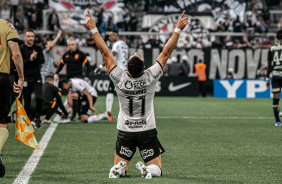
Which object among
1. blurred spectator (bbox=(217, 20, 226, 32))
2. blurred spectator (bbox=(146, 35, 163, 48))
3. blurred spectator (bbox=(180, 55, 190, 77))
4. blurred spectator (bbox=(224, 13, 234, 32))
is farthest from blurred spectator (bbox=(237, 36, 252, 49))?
blurred spectator (bbox=(146, 35, 163, 48))

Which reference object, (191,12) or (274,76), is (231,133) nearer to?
(274,76)

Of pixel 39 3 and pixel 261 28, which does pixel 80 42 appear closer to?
pixel 39 3

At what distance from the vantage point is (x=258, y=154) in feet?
29.0

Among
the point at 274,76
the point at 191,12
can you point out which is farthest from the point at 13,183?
the point at 191,12

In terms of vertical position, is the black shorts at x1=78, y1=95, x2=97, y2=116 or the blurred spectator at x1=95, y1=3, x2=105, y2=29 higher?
the blurred spectator at x1=95, y1=3, x2=105, y2=29

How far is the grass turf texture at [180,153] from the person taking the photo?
674cm

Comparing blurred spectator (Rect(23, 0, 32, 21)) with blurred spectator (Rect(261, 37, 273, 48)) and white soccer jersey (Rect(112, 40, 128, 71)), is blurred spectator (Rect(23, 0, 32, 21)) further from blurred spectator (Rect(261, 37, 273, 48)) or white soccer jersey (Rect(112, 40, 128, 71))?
white soccer jersey (Rect(112, 40, 128, 71))

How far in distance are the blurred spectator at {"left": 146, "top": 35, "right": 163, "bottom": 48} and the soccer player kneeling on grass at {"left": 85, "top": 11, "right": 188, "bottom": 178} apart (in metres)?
20.6

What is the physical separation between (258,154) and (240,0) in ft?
73.5

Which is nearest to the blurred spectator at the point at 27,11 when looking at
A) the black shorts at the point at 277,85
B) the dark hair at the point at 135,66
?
the black shorts at the point at 277,85

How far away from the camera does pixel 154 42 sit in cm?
2756

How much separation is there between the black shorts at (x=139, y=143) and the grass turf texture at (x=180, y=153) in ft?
0.97

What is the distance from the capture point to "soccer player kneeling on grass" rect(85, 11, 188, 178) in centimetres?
662

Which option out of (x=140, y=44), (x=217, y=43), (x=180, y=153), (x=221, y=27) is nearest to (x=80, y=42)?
(x=140, y=44)
